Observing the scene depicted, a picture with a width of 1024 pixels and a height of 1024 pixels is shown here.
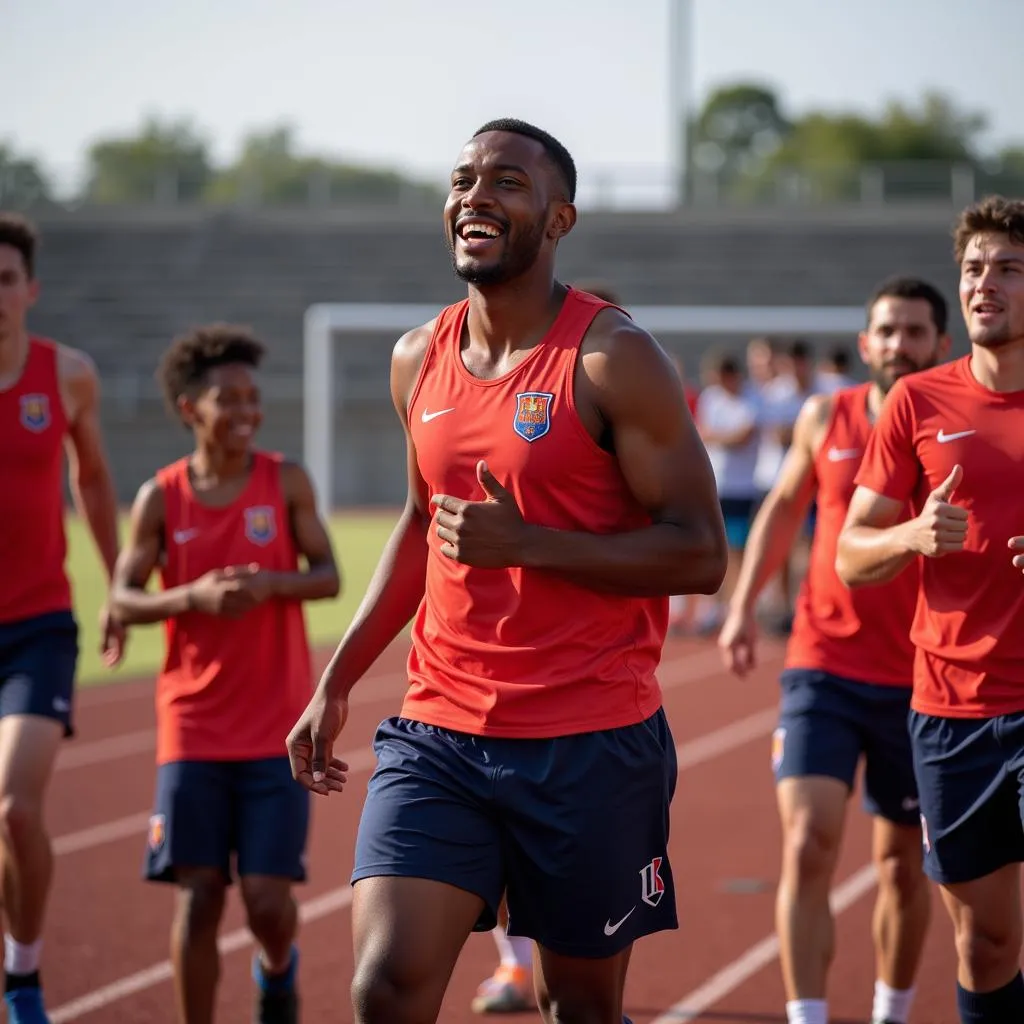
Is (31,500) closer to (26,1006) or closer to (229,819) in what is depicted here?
(229,819)

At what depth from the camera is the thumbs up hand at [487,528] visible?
3162mm

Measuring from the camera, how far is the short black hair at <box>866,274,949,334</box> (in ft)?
17.3

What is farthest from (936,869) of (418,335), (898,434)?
(418,335)

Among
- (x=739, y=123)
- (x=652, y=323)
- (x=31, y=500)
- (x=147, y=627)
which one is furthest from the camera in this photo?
(x=739, y=123)

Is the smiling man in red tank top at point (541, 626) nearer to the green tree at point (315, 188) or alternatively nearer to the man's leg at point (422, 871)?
the man's leg at point (422, 871)

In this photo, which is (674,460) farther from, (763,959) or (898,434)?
(763,959)

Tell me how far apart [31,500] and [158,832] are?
1.28 meters

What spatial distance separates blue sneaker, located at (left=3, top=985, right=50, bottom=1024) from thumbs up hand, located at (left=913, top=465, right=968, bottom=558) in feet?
9.62

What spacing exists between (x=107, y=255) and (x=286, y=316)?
504 cm

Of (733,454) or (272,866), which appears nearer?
(272,866)

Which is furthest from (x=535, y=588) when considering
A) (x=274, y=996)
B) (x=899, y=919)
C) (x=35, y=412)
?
(x=35, y=412)

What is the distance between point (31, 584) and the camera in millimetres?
5355

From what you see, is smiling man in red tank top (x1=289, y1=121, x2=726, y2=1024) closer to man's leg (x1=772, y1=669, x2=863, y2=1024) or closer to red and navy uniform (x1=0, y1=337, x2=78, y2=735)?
man's leg (x1=772, y1=669, x2=863, y2=1024)

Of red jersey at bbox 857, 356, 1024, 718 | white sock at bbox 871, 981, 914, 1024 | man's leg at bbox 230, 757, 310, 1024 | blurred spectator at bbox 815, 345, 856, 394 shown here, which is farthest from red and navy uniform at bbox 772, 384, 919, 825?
blurred spectator at bbox 815, 345, 856, 394
